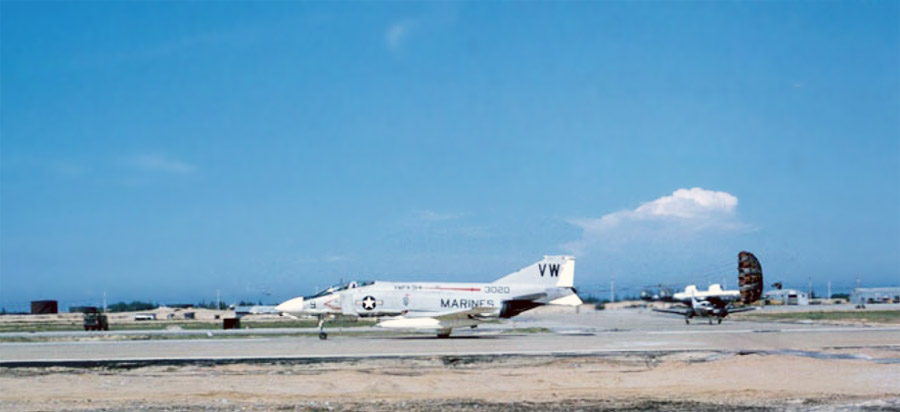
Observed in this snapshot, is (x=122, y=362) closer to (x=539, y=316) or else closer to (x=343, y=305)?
(x=343, y=305)

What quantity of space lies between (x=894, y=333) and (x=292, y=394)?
29832mm

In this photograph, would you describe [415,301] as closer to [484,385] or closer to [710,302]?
[484,385]

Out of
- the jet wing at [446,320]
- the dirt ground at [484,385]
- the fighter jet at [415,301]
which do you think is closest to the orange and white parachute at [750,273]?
the fighter jet at [415,301]

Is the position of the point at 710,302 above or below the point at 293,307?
below

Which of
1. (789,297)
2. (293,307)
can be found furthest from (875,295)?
(293,307)

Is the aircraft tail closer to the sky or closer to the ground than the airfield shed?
closer to the sky

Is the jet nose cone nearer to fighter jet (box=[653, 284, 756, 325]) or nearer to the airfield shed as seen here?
fighter jet (box=[653, 284, 756, 325])

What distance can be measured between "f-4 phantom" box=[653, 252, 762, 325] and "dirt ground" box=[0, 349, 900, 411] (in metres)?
21.5

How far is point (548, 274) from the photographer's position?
38.1m

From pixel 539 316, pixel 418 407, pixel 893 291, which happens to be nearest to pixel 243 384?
pixel 418 407

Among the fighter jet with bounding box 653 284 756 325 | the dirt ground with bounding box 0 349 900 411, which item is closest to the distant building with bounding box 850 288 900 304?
the fighter jet with bounding box 653 284 756 325

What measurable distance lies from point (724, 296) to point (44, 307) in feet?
202

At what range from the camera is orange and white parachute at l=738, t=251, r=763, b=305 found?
45.0 metres

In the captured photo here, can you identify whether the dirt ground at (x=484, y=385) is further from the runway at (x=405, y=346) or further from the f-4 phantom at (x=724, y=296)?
the f-4 phantom at (x=724, y=296)
